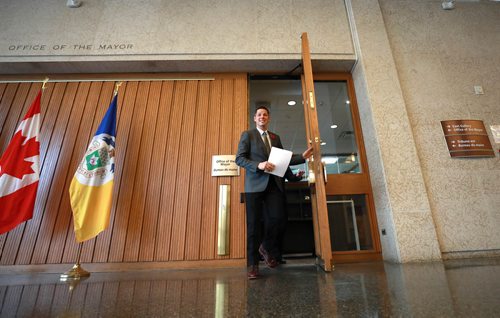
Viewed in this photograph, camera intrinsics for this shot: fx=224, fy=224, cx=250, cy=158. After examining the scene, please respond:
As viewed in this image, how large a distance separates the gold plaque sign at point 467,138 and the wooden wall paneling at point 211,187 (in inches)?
98.2

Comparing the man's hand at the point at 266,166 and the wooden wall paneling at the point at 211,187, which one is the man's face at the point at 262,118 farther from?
the wooden wall paneling at the point at 211,187

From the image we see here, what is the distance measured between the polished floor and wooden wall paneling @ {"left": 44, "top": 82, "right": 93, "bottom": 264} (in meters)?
0.79

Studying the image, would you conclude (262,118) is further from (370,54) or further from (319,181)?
(370,54)

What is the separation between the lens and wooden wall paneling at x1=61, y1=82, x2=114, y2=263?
2150 mm

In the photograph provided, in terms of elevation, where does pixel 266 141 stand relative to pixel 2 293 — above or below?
above

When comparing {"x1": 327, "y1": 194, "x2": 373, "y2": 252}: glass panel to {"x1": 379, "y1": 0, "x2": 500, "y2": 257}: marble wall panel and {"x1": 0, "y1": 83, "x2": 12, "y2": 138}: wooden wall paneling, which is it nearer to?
{"x1": 379, "y1": 0, "x2": 500, "y2": 257}: marble wall panel

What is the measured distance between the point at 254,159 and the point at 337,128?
5.66 ft

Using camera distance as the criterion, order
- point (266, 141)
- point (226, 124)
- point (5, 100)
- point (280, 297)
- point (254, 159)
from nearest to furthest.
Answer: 1. point (280, 297)
2. point (254, 159)
3. point (266, 141)
4. point (226, 124)
5. point (5, 100)

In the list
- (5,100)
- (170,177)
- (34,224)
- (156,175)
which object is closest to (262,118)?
(170,177)

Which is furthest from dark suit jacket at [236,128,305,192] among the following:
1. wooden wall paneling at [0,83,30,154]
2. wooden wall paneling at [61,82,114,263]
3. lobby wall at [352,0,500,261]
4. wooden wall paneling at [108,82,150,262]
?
wooden wall paneling at [0,83,30,154]

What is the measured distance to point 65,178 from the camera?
7.84ft

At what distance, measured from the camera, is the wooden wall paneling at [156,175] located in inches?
86.2

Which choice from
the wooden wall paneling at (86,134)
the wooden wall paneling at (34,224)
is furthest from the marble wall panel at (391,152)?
the wooden wall paneling at (34,224)

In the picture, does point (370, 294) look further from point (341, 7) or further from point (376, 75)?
point (341, 7)
